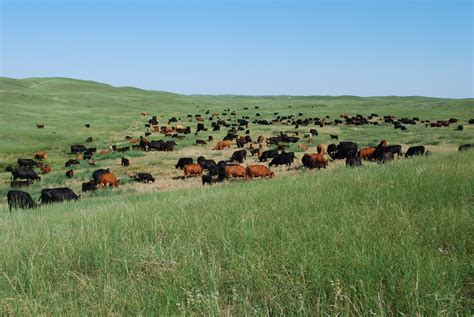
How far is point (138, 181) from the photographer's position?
70.8 feet

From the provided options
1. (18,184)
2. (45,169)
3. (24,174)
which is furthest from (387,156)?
(45,169)

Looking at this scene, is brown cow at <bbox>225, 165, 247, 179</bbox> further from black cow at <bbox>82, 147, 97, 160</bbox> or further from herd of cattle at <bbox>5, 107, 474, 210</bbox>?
black cow at <bbox>82, 147, 97, 160</bbox>

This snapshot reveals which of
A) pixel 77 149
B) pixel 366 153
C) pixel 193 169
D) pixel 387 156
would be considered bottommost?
pixel 77 149

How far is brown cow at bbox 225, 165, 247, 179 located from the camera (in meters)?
20.0

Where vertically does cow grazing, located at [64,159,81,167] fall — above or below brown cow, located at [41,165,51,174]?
above

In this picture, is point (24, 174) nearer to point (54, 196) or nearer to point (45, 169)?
point (45, 169)

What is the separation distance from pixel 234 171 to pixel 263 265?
54.3ft

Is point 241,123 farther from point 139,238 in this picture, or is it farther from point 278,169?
point 139,238

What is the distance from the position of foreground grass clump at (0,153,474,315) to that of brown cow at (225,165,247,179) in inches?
549

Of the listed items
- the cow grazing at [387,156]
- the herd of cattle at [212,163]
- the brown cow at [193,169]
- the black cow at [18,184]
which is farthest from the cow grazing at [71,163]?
the cow grazing at [387,156]

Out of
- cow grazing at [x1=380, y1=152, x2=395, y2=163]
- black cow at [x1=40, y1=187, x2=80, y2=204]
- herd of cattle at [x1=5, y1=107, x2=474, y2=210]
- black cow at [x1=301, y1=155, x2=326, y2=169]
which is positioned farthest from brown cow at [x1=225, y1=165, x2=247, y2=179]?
cow grazing at [x1=380, y1=152, x2=395, y2=163]

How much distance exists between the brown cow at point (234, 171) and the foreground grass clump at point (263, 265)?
13936 millimetres

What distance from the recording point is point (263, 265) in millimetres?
3613

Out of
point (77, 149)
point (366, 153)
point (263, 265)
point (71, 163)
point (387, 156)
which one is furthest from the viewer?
point (77, 149)
